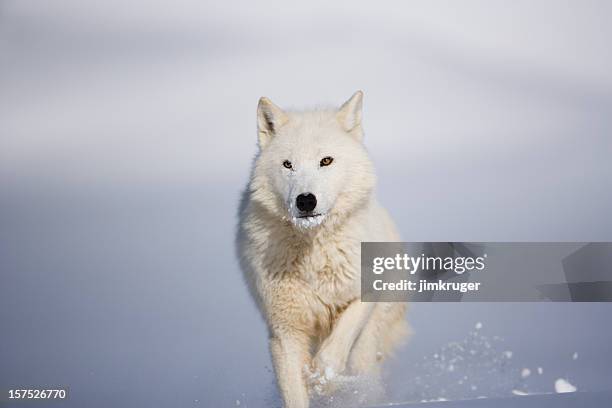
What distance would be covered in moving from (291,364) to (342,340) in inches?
12.1

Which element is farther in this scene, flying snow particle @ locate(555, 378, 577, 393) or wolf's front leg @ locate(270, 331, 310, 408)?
flying snow particle @ locate(555, 378, 577, 393)

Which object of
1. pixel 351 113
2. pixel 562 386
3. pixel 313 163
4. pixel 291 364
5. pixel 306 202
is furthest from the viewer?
pixel 562 386

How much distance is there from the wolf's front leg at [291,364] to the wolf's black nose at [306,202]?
831mm

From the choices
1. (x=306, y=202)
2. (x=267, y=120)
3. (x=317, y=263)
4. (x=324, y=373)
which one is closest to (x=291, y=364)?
(x=324, y=373)

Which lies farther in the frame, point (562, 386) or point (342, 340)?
point (562, 386)

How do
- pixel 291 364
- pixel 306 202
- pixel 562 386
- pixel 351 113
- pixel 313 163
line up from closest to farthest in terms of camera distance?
pixel 306 202
pixel 313 163
pixel 291 364
pixel 351 113
pixel 562 386

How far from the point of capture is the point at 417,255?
406 centimetres

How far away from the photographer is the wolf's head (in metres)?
3.34

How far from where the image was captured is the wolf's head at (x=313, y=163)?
3336mm

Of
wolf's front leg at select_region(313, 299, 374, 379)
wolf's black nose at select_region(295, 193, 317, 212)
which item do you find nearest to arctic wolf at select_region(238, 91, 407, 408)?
wolf's front leg at select_region(313, 299, 374, 379)

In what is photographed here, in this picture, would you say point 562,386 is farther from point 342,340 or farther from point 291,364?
point 291,364

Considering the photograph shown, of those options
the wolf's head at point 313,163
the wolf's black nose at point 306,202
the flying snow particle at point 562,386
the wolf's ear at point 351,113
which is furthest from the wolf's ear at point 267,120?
the flying snow particle at point 562,386

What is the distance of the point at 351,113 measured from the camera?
3775 mm

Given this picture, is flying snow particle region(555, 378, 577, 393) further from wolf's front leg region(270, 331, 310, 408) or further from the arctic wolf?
wolf's front leg region(270, 331, 310, 408)
